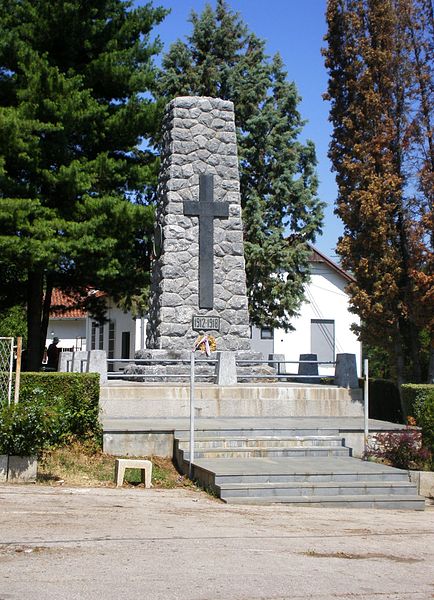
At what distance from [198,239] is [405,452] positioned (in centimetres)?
942

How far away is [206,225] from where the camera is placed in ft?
68.5

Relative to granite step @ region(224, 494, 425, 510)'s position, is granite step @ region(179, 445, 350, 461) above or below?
above

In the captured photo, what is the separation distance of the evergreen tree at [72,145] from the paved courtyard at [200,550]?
12.2 metres

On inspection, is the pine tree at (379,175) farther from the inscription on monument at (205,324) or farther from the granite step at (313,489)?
the granite step at (313,489)

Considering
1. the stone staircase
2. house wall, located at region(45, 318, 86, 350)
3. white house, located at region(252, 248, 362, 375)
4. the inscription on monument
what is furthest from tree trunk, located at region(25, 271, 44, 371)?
house wall, located at region(45, 318, 86, 350)

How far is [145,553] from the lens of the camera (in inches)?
290

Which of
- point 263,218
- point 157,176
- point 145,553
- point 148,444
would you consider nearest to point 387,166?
point 157,176

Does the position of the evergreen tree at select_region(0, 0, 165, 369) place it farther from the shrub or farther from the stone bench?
Answer: the shrub

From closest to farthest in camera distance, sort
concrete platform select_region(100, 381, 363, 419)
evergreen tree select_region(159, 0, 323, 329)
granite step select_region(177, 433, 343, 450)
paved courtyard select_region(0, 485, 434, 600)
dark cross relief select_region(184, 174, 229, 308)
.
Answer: paved courtyard select_region(0, 485, 434, 600)
granite step select_region(177, 433, 343, 450)
concrete platform select_region(100, 381, 363, 419)
dark cross relief select_region(184, 174, 229, 308)
evergreen tree select_region(159, 0, 323, 329)

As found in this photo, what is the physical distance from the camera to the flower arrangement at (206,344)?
2016 centimetres

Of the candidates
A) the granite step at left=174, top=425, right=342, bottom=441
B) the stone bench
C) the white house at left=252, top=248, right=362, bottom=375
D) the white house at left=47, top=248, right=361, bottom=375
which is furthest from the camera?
the white house at left=252, top=248, right=362, bottom=375

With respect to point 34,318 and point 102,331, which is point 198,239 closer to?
point 34,318

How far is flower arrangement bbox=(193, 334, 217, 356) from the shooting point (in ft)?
66.1

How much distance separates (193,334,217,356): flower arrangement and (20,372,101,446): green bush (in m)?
6.12
